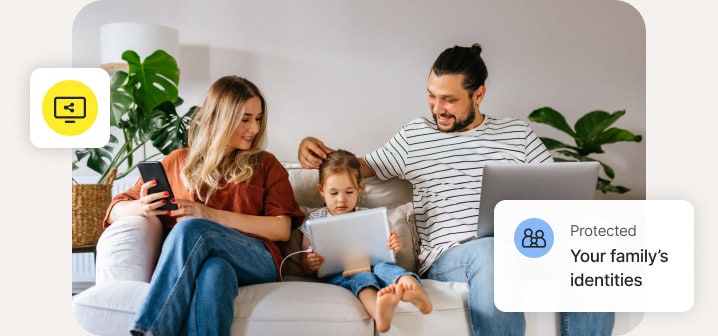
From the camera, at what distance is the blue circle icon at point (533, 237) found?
3.54ft

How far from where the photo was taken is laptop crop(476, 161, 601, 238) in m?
1.32

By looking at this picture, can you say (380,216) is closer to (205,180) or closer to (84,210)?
(205,180)

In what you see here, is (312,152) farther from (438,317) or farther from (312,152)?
(438,317)

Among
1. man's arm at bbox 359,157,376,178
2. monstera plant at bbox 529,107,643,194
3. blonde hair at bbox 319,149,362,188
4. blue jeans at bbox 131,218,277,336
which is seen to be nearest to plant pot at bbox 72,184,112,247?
blue jeans at bbox 131,218,277,336

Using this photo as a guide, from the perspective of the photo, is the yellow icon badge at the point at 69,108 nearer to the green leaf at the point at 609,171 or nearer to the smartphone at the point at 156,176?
the smartphone at the point at 156,176

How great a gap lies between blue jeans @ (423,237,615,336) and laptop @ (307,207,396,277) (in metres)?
0.19

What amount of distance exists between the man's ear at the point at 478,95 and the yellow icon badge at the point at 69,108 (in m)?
0.96

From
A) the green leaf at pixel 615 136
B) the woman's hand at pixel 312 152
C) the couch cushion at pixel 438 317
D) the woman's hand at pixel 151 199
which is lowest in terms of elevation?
the couch cushion at pixel 438 317

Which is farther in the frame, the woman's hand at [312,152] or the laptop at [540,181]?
the woman's hand at [312,152]

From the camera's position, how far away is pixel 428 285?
1.46m

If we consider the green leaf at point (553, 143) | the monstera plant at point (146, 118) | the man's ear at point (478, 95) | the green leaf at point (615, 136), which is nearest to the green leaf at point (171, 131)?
the monstera plant at point (146, 118)

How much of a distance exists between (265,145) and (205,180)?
19cm

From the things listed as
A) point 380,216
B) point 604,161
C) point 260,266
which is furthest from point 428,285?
point 604,161

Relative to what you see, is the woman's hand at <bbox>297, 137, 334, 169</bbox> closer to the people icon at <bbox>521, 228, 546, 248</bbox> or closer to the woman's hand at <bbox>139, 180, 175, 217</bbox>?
the woman's hand at <bbox>139, 180, 175, 217</bbox>
